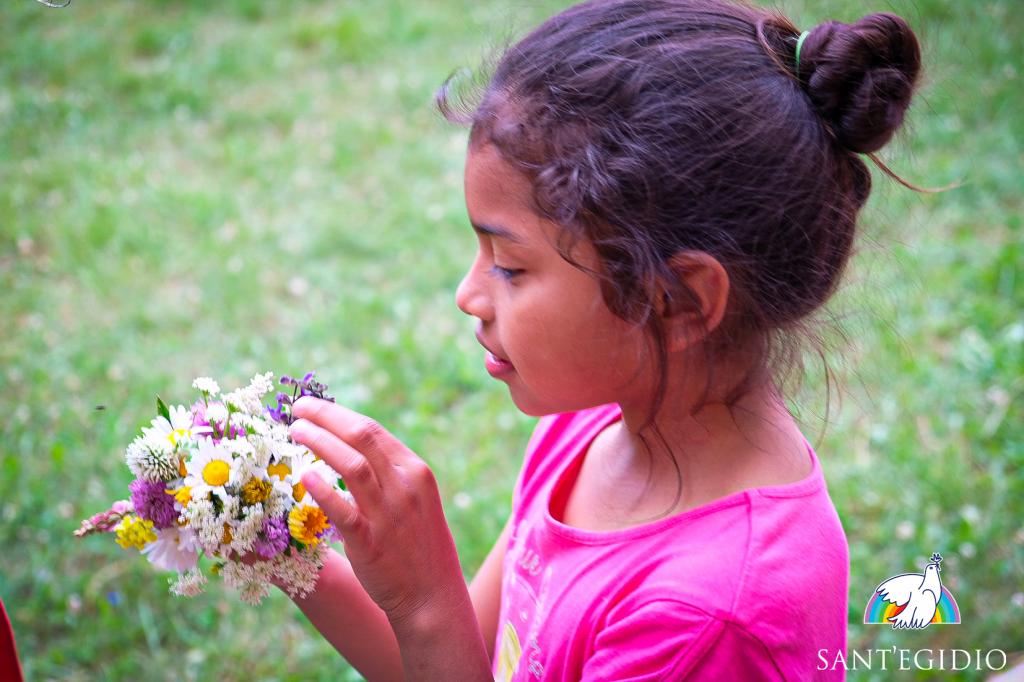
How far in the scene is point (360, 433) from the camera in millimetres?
1296

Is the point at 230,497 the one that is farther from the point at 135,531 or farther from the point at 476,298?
the point at 476,298

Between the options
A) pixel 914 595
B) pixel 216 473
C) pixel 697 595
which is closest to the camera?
pixel 697 595

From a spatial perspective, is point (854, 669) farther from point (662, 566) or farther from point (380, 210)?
point (380, 210)

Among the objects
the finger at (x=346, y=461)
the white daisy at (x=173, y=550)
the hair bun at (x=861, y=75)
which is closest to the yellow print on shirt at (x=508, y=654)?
the finger at (x=346, y=461)

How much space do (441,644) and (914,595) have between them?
50.7 inches

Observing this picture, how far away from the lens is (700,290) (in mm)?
1342

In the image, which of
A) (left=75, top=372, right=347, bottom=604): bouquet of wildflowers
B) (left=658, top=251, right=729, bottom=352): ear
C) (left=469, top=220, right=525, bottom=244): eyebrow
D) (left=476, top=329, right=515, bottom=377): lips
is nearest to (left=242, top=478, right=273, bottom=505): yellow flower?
(left=75, top=372, right=347, bottom=604): bouquet of wildflowers

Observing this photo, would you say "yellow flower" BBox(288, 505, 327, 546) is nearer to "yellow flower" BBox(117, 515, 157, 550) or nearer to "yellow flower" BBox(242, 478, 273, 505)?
"yellow flower" BBox(242, 478, 273, 505)

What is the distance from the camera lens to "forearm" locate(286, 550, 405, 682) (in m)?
1.67

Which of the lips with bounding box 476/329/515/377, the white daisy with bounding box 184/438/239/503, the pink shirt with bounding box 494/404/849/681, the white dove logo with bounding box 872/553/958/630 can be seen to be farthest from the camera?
the white dove logo with bounding box 872/553/958/630

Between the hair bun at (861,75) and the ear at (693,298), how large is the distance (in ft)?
0.90

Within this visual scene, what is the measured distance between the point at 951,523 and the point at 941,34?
11.1 feet

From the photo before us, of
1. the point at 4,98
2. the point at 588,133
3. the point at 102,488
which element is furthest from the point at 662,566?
the point at 4,98

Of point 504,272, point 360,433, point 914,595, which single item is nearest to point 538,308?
point 504,272
